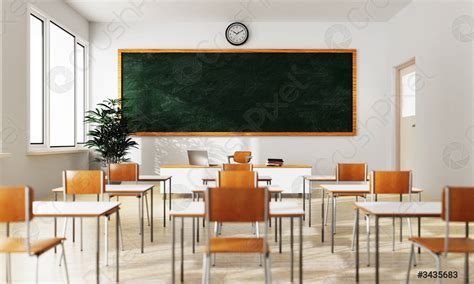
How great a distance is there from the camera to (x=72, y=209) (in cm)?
295

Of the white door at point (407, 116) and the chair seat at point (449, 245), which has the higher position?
the white door at point (407, 116)

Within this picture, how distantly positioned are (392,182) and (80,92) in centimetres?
710

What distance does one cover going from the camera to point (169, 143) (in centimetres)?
950

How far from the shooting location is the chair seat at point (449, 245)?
2.52 metres

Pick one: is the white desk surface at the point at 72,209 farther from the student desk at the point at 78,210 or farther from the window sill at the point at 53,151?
the window sill at the point at 53,151

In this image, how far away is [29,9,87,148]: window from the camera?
727cm

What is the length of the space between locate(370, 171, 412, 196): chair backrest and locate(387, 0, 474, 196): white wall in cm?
307

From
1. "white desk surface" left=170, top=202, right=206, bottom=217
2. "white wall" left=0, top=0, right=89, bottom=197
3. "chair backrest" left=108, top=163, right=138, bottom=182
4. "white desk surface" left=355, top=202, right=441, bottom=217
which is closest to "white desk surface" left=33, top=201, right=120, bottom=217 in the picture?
"white desk surface" left=170, top=202, right=206, bottom=217

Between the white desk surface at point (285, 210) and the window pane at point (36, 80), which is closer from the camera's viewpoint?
the white desk surface at point (285, 210)

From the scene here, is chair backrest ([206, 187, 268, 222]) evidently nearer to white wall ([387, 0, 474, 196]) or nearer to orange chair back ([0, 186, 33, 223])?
orange chair back ([0, 186, 33, 223])

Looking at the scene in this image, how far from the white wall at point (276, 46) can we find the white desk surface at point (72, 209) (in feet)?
20.9

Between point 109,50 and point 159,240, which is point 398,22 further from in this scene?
point 159,240

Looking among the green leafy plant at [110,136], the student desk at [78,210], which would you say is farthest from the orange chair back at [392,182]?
the green leafy plant at [110,136]

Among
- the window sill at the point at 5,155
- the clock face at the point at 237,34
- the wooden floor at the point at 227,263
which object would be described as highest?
the clock face at the point at 237,34
